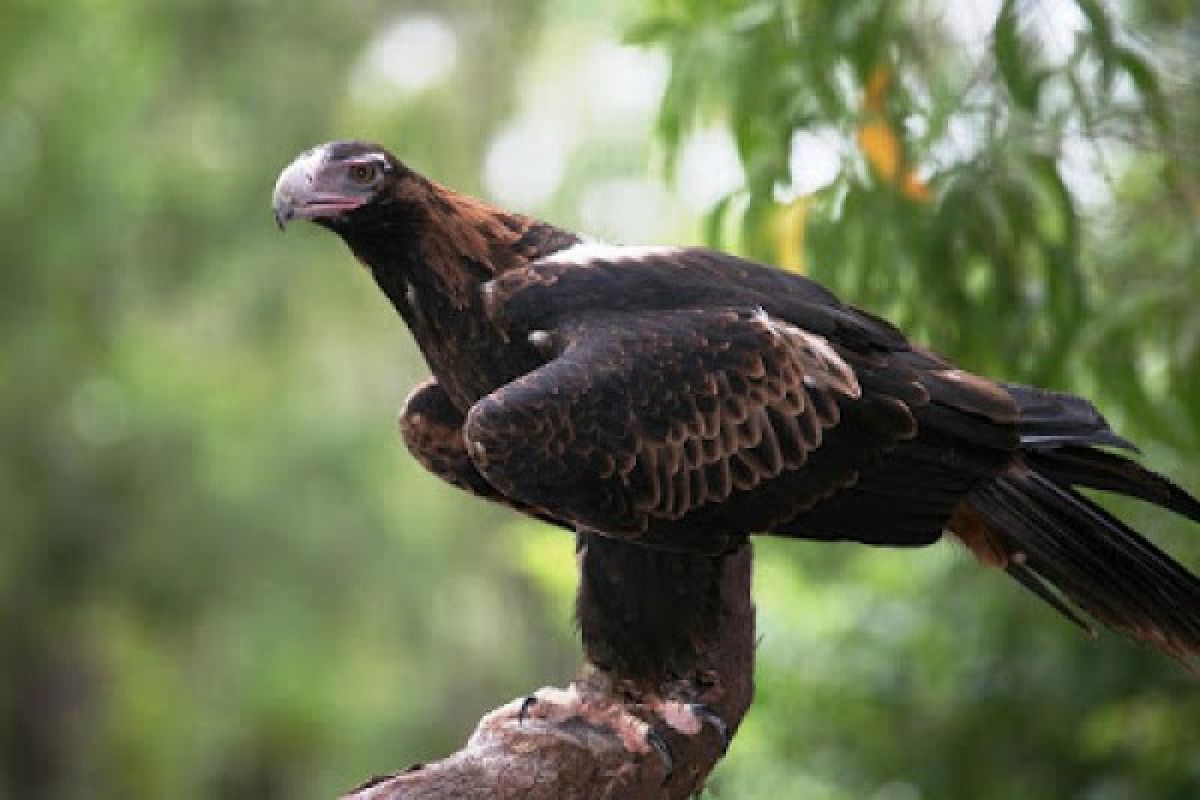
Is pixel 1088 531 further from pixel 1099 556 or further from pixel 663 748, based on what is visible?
pixel 663 748

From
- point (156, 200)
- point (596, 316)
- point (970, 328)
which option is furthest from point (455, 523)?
point (596, 316)

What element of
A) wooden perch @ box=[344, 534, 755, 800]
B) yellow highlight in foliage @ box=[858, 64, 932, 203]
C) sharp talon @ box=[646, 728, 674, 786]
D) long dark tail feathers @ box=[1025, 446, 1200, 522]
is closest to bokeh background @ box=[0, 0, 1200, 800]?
yellow highlight in foliage @ box=[858, 64, 932, 203]

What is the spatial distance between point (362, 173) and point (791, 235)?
1.81 meters

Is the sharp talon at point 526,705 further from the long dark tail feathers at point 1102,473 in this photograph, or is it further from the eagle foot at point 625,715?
the long dark tail feathers at point 1102,473

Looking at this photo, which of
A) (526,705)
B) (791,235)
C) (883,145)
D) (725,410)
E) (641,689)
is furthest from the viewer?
(791,235)

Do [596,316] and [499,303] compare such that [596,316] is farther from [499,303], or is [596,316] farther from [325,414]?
[325,414]

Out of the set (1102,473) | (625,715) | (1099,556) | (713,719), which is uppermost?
(1102,473)

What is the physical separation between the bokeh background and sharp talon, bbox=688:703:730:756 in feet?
4.35

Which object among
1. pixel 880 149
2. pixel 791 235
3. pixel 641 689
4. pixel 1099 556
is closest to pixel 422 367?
pixel 791 235

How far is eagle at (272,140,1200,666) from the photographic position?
3355 millimetres

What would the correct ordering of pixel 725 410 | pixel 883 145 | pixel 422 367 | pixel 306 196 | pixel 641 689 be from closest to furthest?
1. pixel 306 196
2. pixel 725 410
3. pixel 641 689
4. pixel 883 145
5. pixel 422 367

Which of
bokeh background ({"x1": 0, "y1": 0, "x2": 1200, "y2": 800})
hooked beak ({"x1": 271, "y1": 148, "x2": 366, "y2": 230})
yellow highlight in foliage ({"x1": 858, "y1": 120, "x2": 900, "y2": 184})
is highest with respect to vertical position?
hooked beak ({"x1": 271, "y1": 148, "x2": 366, "y2": 230})

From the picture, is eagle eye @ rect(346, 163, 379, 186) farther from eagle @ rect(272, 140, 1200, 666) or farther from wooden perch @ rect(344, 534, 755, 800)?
wooden perch @ rect(344, 534, 755, 800)

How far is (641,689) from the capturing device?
12.1 feet
